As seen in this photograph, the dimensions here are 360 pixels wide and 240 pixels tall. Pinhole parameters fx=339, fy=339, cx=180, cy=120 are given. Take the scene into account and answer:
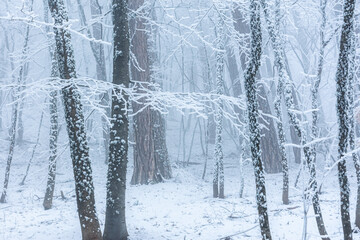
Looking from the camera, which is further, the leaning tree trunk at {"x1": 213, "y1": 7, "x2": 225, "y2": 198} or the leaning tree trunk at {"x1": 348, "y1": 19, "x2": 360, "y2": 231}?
the leaning tree trunk at {"x1": 213, "y1": 7, "x2": 225, "y2": 198}

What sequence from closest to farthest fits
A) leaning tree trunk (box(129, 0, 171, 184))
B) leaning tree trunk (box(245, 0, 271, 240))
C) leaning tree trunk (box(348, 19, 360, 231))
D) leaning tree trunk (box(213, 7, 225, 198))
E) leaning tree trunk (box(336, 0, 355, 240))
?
leaning tree trunk (box(336, 0, 355, 240))
leaning tree trunk (box(245, 0, 271, 240))
leaning tree trunk (box(348, 19, 360, 231))
leaning tree trunk (box(213, 7, 225, 198))
leaning tree trunk (box(129, 0, 171, 184))

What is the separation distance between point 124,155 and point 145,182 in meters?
5.49

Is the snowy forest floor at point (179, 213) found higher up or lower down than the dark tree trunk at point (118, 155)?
lower down

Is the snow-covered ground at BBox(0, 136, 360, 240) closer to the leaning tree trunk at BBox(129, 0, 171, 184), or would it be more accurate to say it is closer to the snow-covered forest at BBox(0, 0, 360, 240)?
the snow-covered forest at BBox(0, 0, 360, 240)

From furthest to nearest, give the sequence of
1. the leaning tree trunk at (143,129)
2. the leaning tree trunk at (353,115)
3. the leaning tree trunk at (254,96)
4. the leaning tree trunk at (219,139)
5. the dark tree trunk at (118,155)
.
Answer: the leaning tree trunk at (143,129), the leaning tree trunk at (219,139), the dark tree trunk at (118,155), the leaning tree trunk at (353,115), the leaning tree trunk at (254,96)

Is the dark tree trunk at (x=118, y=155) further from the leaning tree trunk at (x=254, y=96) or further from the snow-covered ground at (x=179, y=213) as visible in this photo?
the leaning tree trunk at (x=254, y=96)

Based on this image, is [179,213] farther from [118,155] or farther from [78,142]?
[78,142]

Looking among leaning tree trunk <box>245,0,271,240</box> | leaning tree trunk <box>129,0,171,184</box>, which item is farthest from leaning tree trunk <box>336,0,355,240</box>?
leaning tree trunk <box>129,0,171,184</box>

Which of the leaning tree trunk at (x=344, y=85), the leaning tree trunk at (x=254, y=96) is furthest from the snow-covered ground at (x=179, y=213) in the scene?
the leaning tree trunk at (x=344, y=85)

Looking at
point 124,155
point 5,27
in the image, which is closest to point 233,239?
point 124,155

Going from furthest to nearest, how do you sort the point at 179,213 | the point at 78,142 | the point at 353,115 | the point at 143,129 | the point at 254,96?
the point at 143,129 → the point at 179,213 → the point at 78,142 → the point at 353,115 → the point at 254,96

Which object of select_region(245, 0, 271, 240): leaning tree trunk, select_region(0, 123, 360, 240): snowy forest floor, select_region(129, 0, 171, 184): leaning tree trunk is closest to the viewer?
select_region(245, 0, 271, 240): leaning tree trunk

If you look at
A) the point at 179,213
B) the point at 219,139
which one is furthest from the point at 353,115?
the point at 219,139

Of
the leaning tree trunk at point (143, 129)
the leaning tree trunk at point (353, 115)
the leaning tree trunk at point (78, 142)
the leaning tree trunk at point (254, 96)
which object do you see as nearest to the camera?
the leaning tree trunk at point (254, 96)
